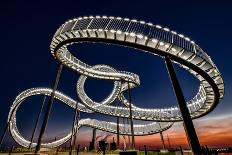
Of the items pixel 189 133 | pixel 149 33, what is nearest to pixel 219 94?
pixel 189 133

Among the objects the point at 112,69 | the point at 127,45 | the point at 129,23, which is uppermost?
the point at 112,69

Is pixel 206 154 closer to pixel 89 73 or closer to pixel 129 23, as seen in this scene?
pixel 129 23

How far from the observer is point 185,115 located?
1429cm

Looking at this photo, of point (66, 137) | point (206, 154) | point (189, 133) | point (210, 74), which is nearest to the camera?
point (206, 154)

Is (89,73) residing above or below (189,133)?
above

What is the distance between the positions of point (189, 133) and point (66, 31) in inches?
538

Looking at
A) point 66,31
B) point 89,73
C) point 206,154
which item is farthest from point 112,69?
point 206,154

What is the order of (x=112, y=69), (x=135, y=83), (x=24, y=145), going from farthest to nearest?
(x=24, y=145) → (x=112, y=69) → (x=135, y=83)

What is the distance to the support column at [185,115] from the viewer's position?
528 inches

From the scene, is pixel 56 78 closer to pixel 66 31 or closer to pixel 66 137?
pixel 66 31

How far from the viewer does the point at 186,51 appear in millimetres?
16219

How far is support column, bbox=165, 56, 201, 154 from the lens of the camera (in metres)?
13.4

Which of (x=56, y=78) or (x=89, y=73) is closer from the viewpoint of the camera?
(x=56, y=78)

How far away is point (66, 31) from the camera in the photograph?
1683cm
